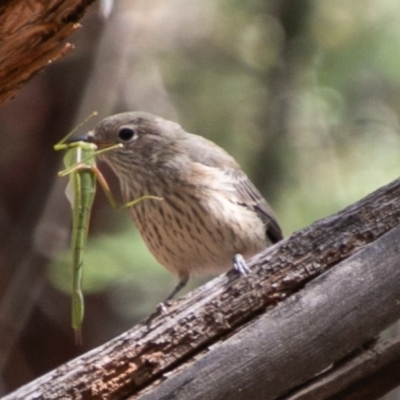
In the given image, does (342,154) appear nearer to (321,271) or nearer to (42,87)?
(42,87)

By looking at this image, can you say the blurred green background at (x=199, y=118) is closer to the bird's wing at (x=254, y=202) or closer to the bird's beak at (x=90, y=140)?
the bird's wing at (x=254, y=202)

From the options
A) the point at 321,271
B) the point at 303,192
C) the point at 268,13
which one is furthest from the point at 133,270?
the point at 321,271

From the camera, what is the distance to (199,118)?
7168mm

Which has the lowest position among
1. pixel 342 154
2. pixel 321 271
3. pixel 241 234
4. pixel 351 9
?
pixel 321 271

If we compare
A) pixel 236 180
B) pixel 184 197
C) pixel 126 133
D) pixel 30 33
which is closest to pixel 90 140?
pixel 126 133

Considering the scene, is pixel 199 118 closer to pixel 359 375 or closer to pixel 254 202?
pixel 254 202

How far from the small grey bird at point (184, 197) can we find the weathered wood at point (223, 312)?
1.58 metres

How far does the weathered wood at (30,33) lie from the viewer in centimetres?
284

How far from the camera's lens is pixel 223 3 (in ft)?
23.5

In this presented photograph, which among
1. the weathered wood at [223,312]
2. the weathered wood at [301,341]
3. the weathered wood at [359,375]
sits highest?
the weathered wood at [223,312]

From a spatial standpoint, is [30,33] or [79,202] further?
[79,202]

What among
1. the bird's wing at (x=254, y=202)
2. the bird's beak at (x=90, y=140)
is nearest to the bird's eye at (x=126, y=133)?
the bird's beak at (x=90, y=140)

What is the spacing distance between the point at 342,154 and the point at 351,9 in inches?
35.3

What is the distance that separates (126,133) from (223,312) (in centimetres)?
229
